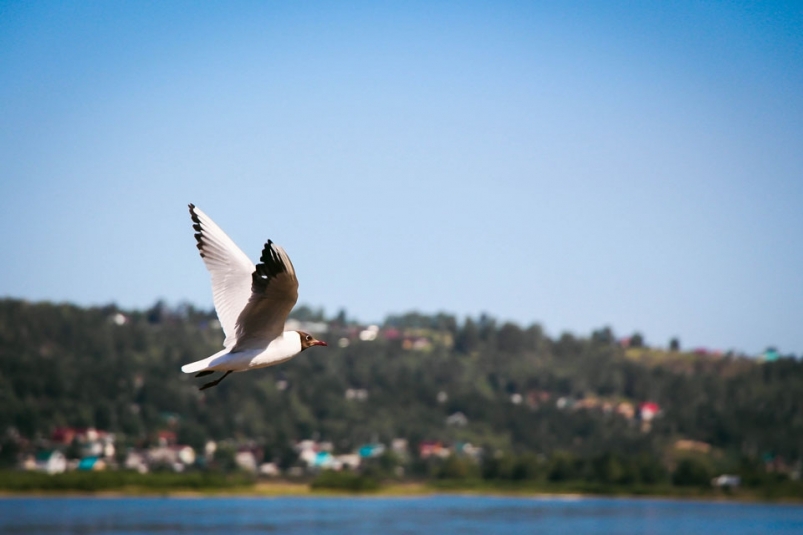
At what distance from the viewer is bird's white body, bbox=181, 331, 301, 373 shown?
43.0 ft

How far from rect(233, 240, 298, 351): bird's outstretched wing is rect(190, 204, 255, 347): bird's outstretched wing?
87 cm

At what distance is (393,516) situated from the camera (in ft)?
276

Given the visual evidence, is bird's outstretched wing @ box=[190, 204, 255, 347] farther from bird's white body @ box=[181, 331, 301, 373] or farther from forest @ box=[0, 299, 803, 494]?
forest @ box=[0, 299, 803, 494]

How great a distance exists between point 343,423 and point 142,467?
2483 centimetres

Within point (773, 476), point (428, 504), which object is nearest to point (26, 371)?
point (428, 504)

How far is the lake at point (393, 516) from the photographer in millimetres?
68250

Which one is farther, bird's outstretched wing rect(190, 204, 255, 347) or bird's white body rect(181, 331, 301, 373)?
bird's outstretched wing rect(190, 204, 255, 347)

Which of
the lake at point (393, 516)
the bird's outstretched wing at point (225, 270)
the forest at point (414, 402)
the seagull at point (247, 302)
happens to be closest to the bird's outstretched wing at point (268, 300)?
the seagull at point (247, 302)

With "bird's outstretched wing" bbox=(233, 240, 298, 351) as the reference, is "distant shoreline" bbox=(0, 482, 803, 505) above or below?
below

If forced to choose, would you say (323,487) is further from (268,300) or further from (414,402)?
(268,300)

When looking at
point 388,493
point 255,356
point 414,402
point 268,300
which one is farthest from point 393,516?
point 268,300

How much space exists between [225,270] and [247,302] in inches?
46.8

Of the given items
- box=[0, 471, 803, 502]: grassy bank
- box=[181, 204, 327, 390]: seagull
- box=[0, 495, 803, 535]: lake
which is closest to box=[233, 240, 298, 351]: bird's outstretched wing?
box=[181, 204, 327, 390]: seagull

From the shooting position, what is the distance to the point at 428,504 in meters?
103
